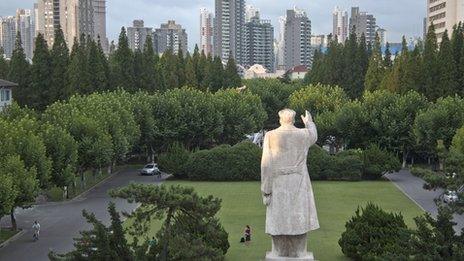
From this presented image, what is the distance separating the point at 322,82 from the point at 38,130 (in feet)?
176

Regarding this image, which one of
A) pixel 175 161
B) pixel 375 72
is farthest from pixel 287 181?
pixel 375 72

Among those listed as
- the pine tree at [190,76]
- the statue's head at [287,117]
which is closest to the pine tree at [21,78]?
the pine tree at [190,76]

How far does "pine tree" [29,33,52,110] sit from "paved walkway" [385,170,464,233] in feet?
107

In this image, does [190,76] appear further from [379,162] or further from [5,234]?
[5,234]

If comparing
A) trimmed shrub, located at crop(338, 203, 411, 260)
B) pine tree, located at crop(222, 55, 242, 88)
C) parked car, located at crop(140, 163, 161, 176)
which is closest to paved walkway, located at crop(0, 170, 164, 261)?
parked car, located at crop(140, 163, 161, 176)

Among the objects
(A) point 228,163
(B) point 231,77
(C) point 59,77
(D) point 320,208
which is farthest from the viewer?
(B) point 231,77

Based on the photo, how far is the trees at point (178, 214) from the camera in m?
13.1

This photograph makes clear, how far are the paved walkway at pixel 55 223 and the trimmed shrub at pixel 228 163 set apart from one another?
6.86m

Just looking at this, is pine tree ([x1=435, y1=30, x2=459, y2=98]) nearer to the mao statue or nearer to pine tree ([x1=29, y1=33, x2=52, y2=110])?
pine tree ([x1=29, y1=33, x2=52, y2=110])

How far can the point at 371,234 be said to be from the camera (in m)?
22.7

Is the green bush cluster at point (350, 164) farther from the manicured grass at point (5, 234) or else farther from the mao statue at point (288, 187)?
the mao statue at point (288, 187)

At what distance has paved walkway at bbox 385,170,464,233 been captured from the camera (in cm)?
3417

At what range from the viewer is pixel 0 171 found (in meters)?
25.8

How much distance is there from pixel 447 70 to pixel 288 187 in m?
45.4
